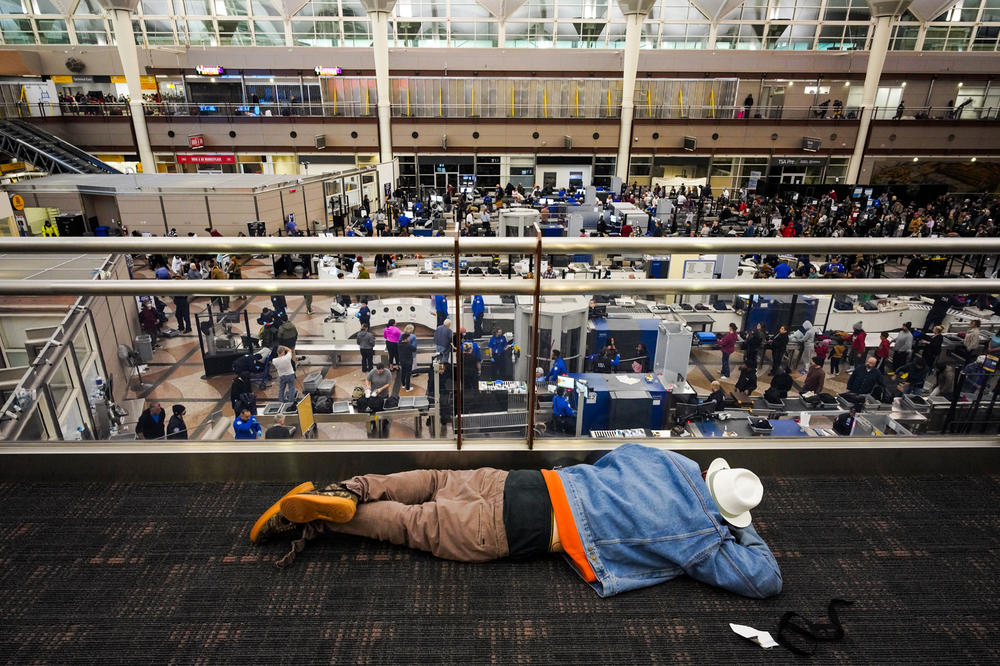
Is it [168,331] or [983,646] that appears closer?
[983,646]

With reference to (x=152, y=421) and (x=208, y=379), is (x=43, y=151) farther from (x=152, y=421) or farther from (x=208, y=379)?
(x=208, y=379)

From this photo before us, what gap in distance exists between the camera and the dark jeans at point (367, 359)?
8.30 feet

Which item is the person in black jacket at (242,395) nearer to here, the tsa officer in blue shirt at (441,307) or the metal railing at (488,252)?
the metal railing at (488,252)

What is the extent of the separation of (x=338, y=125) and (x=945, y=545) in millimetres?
32559

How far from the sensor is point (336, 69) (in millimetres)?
31375

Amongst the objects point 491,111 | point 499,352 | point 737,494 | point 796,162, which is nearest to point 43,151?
point 491,111

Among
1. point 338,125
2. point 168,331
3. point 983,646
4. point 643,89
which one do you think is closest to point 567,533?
point 983,646

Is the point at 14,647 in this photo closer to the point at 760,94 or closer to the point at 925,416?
the point at 925,416

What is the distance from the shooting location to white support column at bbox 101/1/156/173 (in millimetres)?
26406

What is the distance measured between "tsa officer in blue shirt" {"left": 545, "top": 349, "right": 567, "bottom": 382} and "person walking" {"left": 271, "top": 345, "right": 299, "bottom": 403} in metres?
1.13

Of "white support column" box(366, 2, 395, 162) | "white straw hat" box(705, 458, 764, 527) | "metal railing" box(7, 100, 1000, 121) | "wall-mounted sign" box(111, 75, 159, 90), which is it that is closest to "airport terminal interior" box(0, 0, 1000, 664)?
"white straw hat" box(705, 458, 764, 527)

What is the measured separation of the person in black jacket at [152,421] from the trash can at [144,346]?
203 mm

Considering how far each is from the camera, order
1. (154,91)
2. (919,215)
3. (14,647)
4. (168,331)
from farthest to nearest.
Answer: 1. (154,91)
2. (919,215)
3. (168,331)
4. (14,647)

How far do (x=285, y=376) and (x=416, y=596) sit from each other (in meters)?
1.11
